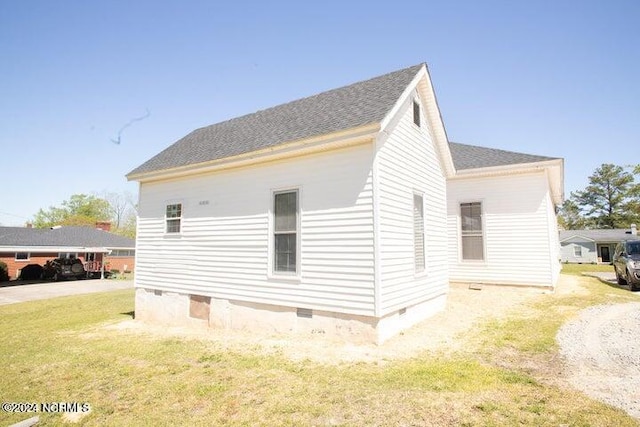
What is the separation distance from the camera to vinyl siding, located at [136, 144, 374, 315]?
7.52m

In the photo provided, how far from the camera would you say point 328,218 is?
312 inches

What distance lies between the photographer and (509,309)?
10422 mm

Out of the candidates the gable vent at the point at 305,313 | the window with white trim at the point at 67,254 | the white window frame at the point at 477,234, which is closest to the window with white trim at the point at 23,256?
the window with white trim at the point at 67,254

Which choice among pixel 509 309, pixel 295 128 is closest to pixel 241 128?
pixel 295 128

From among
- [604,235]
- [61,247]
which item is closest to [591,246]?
[604,235]

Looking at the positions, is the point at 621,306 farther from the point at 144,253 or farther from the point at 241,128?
the point at 144,253

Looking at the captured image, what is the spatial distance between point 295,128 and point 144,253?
23.0 ft

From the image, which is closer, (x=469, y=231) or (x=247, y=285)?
(x=247, y=285)

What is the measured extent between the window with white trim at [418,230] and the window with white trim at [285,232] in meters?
3.21

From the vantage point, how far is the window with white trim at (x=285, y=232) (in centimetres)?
850

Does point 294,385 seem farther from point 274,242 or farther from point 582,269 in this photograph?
point 582,269

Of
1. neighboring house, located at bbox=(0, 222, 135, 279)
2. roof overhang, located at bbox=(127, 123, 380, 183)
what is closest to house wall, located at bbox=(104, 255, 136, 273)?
neighboring house, located at bbox=(0, 222, 135, 279)

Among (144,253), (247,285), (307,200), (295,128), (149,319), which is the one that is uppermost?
(295,128)

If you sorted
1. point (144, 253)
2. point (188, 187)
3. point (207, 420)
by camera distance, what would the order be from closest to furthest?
point (207, 420)
point (188, 187)
point (144, 253)
